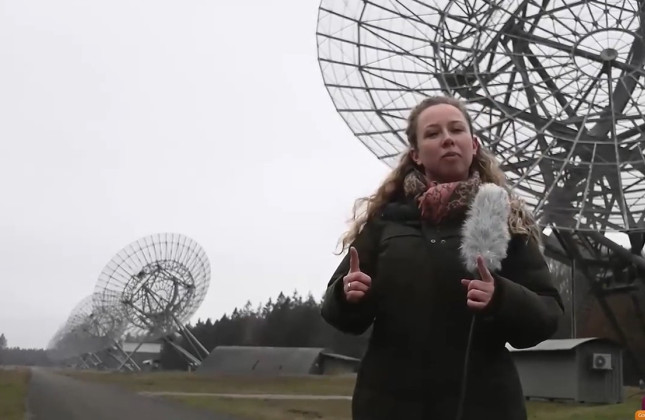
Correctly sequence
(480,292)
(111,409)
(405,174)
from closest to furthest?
(480,292), (405,174), (111,409)

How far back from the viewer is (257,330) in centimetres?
10494

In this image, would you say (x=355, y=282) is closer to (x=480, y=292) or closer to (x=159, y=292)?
(x=480, y=292)

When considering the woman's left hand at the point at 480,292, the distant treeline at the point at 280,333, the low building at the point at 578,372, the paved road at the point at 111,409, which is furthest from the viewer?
the distant treeline at the point at 280,333

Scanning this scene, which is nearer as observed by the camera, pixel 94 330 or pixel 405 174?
pixel 405 174

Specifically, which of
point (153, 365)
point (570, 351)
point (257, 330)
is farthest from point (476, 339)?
point (257, 330)

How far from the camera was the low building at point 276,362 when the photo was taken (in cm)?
6222

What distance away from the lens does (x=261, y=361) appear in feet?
228

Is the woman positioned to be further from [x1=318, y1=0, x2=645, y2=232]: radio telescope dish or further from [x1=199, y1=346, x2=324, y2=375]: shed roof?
[x1=199, y1=346, x2=324, y2=375]: shed roof

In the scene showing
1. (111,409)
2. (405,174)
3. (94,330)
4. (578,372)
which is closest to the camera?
(405,174)

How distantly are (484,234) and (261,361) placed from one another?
68837mm

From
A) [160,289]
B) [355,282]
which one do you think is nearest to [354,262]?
[355,282]

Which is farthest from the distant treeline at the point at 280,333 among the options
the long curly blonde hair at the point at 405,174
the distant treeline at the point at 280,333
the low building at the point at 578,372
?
the long curly blonde hair at the point at 405,174

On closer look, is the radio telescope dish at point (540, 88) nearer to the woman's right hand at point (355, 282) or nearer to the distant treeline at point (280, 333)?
the woman's right hand at point (355, 282)

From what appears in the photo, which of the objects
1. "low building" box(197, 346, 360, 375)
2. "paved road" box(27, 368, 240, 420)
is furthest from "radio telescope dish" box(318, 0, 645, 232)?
"low building" box(197, 346, 360, 375)
